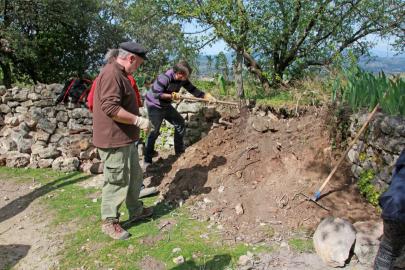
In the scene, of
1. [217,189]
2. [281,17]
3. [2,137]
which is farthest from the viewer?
[2,137]

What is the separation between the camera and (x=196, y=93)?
20.9 ft

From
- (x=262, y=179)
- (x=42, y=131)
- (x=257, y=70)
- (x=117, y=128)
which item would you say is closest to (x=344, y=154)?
(x=262, y=179)

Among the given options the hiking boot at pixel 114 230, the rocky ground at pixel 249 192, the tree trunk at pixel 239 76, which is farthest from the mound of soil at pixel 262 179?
the hiking boot at pixel 114 230

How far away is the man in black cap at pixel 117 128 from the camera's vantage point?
424 centimetres

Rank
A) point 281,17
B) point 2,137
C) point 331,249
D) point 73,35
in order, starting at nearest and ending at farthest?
point 331,249 < point 281,17 < point 2,137 < point 73,35

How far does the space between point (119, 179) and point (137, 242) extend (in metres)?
0.73

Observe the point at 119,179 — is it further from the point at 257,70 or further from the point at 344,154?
the point at 257,70

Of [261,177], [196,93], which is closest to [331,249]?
[261,177]

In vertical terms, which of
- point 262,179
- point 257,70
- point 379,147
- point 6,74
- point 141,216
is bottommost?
point 141,216

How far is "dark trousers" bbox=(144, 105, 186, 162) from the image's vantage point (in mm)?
6199

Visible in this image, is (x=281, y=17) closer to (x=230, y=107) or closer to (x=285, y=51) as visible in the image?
(x=285, y=51)

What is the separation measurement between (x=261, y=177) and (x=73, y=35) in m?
7.71

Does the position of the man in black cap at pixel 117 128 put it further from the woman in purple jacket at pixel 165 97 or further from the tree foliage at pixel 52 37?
the tree foliage at pixel 52 37

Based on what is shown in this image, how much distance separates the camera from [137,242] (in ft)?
14.8
